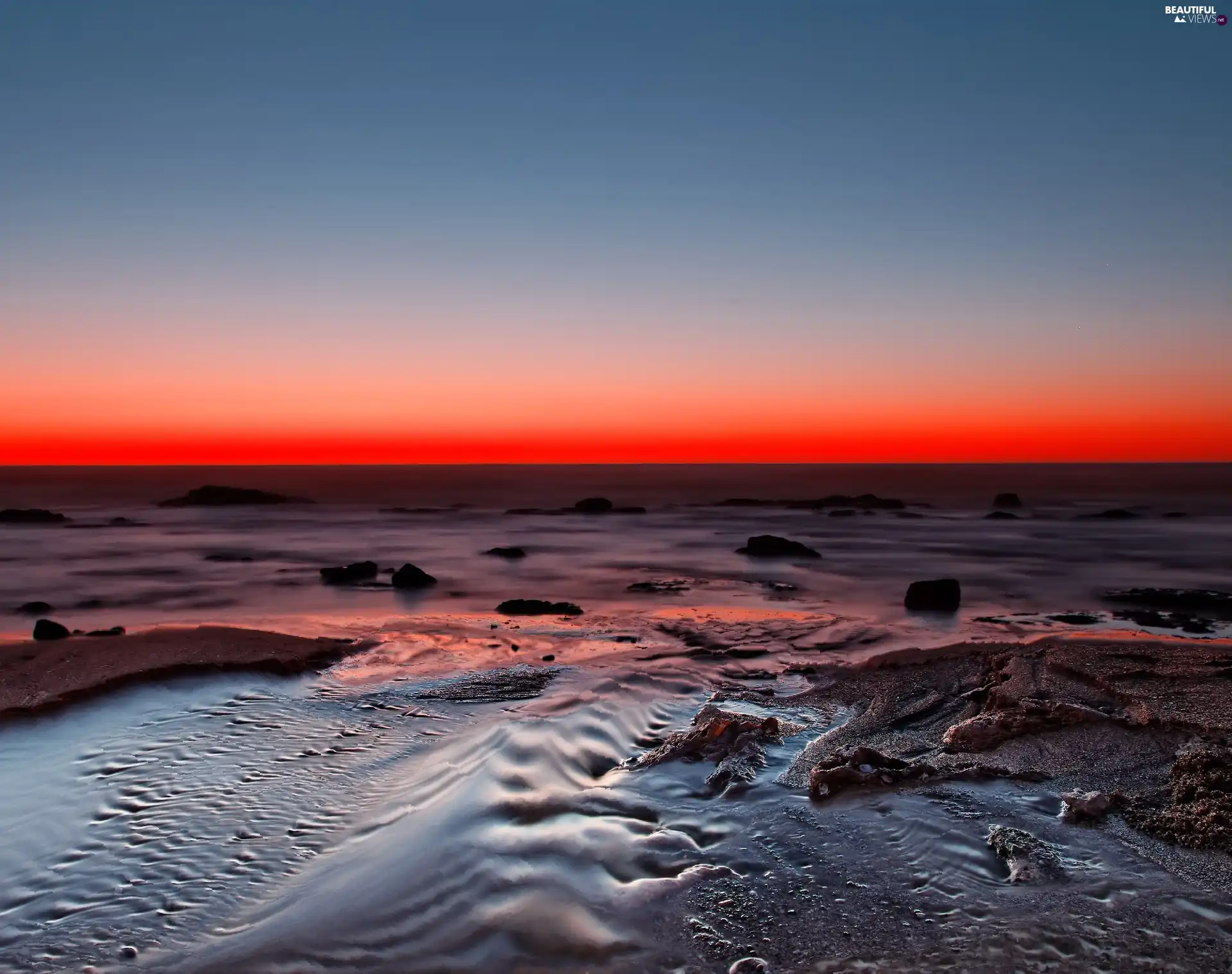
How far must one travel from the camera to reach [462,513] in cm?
4756

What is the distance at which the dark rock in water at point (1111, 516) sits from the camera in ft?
127

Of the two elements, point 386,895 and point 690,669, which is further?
point 690,669

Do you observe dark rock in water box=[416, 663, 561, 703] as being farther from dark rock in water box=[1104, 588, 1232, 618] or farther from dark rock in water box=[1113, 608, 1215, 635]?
dark rock in water box=[1104, 588, 1232, 618]

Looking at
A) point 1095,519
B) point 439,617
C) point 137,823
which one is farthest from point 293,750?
point 1095,519

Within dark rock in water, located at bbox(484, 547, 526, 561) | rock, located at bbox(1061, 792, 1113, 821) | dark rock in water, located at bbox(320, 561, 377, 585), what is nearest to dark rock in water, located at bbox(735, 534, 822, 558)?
dark rock in water, located at bbox(484, 547, 526, 561)

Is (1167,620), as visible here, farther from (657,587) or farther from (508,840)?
(508,840)

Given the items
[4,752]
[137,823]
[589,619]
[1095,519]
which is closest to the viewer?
[137,823]

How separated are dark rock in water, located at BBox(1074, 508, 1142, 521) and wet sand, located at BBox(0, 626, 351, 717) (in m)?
39.5

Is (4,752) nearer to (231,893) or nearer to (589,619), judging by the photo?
(231,893)

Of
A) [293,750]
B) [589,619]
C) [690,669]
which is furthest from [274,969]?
[589,619]

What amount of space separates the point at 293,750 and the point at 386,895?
2554mm

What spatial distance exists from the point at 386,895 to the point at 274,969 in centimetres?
61

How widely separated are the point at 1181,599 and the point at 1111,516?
3034 cm

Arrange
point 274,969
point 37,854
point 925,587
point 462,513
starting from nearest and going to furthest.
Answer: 1. point 274,969
2. point 37,854
3. point 925,587
4. point 462,513
